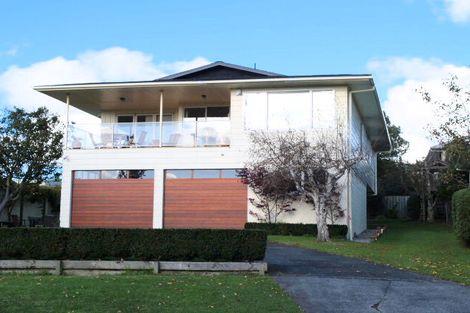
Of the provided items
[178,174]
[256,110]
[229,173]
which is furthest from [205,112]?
[229,173]

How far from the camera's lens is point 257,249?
38.7 ft

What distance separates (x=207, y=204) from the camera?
23328 millimetres

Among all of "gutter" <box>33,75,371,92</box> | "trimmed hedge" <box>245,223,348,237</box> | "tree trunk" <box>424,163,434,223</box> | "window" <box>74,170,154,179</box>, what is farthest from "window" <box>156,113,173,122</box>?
"tree trunk" <box>424,163,434,223</box>

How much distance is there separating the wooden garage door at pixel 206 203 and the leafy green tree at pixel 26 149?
6.17 meters

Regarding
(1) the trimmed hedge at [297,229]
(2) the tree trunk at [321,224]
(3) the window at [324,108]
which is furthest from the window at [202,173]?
(2) the tree trunk at [321,224]

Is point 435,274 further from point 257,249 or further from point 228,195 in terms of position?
point 228,195

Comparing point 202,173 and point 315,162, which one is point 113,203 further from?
point 315,162

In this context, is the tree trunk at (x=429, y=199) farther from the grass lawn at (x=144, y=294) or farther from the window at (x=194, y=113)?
the grass lawn at (x=144, y=294)

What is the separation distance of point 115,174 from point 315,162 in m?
9.10

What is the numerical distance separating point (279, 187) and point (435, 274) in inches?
420

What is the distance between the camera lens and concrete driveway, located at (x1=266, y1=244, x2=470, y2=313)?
28.7 feet

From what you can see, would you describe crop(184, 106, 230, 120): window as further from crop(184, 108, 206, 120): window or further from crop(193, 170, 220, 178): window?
crop(193, 170, 220, 178): window

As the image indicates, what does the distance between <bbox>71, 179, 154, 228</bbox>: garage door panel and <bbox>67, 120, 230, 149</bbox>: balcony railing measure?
1.60 meters

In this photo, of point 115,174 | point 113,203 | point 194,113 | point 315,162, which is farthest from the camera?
point 194,113
